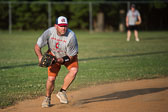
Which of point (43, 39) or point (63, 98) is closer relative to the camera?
point (43, 39)

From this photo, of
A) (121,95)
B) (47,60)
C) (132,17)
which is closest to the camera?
(47,60)

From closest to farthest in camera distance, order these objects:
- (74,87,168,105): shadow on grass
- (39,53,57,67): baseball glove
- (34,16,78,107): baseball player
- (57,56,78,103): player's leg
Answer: (39,53,57,67): baseball glove, (34,16,78,107): baseball player, (57,56,78,103): player's leg, (74,87,168,105): shadow on grass

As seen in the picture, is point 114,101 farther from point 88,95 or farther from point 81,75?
point 81,75

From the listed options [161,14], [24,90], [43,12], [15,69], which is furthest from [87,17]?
[24,90]

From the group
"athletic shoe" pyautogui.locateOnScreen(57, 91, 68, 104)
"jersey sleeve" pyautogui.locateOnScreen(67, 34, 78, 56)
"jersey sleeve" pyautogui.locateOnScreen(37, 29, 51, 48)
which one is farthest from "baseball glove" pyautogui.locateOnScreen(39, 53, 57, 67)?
"athletic shoe" pyautogui.locateOnScreen(57, 91, 68, 104)

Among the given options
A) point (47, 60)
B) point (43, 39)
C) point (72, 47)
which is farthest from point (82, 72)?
point (47, 60)

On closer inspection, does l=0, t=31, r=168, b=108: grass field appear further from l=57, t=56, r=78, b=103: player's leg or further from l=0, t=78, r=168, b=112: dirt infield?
l=57, t=56, r=78, b=103: player's leg

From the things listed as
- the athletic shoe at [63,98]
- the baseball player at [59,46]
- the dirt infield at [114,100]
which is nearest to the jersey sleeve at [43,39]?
the baseball player at [59,46]

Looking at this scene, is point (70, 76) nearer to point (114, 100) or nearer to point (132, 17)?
point (114, 100)

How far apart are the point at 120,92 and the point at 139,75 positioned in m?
2.38

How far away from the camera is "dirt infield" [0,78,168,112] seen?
6086 mm

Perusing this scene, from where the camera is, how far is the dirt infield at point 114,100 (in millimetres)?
6086

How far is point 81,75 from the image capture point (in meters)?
10.1

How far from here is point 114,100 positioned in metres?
6.85
